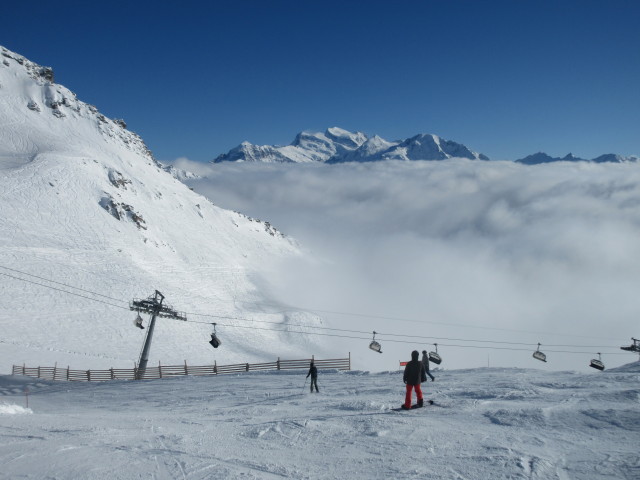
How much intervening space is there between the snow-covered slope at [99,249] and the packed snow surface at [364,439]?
145 ft

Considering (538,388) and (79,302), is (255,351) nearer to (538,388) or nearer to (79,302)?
(79,302)

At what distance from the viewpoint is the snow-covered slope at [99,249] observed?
65188 mm

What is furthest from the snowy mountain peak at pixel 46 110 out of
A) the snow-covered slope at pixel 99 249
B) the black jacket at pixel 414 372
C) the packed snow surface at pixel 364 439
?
the black jacket at pixel 414 372

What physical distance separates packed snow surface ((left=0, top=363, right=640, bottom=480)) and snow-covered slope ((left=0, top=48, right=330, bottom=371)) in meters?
44.3

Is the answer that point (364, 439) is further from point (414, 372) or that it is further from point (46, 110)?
point (46, 110)

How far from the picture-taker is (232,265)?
12550cm

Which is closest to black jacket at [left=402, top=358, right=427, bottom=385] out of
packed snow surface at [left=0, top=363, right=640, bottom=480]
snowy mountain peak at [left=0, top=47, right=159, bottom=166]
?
packed snow surface at [left=0, top=363, right=640, bottom=480]

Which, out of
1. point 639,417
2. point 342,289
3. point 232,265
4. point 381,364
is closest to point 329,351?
point 381,364

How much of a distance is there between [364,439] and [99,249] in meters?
93.9

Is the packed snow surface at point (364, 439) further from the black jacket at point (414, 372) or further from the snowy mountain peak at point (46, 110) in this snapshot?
the snowy mountain peak at point (46, 110)

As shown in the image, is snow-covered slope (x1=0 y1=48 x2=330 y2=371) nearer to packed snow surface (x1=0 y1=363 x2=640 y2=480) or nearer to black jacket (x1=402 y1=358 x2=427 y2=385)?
packed snow surface (x1=0 y1=363 x2=640 y2=480)

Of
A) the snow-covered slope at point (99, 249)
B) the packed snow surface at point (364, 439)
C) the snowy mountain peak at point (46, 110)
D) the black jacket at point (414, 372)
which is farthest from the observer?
the snowy mountain peak at point (46, 110)

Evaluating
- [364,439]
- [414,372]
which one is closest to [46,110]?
[414,372]

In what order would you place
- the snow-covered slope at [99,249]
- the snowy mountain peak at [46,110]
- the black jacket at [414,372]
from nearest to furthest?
the black jacket at [414,372]
the snow-covered slope at [99,249]
the snowy mountain peak at [46,110]
